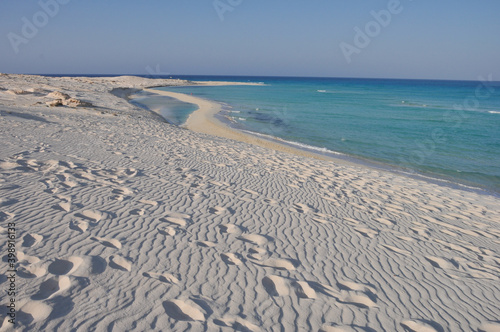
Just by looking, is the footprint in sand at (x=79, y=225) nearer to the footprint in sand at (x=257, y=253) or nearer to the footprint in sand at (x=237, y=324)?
the footprint in sand at (x=257, y=253)

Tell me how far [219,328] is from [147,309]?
2.25ft

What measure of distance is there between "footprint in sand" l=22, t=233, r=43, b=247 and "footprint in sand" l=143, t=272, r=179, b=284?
1.43 m

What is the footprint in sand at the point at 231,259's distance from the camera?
12.3 ft

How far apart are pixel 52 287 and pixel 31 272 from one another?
1.19ft

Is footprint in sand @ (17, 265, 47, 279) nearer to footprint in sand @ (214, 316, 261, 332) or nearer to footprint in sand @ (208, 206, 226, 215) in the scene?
footprint in sand @ (214, 316, 261, 332)

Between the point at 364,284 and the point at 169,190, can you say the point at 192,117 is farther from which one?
the point at 364,284

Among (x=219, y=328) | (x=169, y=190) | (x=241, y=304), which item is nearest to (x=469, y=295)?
(x=241, y=304)

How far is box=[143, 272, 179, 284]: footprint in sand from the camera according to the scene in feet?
10.7

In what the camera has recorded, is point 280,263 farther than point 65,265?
Yes

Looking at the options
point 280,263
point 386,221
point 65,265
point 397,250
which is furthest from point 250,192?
point 65,265

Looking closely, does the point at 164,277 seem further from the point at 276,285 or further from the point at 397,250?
the point at 397,250

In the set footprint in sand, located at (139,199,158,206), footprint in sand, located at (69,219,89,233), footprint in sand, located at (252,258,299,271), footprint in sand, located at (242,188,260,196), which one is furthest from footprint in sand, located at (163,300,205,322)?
footprint in sand, located at (242,188,260,196)

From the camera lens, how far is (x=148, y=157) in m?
8.45

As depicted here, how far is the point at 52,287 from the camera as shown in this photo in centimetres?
293
